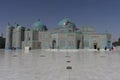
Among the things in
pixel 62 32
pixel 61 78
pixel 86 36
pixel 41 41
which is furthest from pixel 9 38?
pixel 61 78

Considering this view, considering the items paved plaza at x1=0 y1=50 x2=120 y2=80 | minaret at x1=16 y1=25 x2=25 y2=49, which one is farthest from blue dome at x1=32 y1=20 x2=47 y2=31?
paved plaza at x1=0 y1=50 x2=120 y2=80

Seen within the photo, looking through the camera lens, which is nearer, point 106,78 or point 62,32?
point 106,78

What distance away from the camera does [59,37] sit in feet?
141

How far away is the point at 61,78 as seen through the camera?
4230 mm

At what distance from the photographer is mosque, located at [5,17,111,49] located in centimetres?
4328

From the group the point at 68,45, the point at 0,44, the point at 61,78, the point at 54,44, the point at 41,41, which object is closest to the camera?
the point at 61,78

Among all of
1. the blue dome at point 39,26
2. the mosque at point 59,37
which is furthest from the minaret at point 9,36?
the blue dome at point 39,26

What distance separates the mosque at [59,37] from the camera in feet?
142

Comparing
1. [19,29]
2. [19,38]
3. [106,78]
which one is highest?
[19,29]

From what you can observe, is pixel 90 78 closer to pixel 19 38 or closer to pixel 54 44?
pixel 54 44

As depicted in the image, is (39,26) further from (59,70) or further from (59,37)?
(59,70)

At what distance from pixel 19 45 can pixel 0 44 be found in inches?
889

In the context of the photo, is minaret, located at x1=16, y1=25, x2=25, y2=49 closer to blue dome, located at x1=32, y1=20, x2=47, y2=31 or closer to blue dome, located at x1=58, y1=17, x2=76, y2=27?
blue dome, located at x1=32, y1=20, x2=47, y2=31

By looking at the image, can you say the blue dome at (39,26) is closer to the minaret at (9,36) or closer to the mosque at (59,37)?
the mosque at (59,37)
